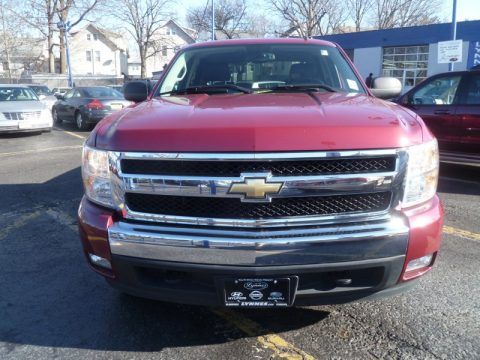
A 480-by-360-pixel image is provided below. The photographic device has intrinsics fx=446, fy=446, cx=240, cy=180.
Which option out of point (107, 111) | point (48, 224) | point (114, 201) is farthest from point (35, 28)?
point (114, 201)

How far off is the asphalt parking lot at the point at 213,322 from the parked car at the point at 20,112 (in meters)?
9.44

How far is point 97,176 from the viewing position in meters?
2.47

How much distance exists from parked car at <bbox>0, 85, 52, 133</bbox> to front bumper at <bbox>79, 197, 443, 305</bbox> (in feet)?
37.5

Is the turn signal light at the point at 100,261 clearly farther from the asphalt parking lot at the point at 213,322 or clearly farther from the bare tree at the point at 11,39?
the bare tree at the point at 11,39

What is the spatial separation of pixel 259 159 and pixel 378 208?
697mm

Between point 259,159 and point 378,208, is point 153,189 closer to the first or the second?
point 259,159

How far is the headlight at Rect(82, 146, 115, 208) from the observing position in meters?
2.42

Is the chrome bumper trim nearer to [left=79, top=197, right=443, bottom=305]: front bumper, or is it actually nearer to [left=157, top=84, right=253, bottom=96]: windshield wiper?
[left=79, top=197, right=443, bottom=305]: front bumper

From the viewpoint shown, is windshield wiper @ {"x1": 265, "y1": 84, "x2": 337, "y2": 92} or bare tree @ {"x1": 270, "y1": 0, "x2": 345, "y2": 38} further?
bare tree @ {"x1": 270, "y1": 0, "x2": 345, "y2": 38}

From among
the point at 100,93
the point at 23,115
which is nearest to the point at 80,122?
the point at 100,93

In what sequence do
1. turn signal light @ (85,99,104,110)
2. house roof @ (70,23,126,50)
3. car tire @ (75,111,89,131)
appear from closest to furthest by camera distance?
turn signal light @ (85,99,104,110) → car tire @ (75,111,89,131) → house roof @ (70,23,126,50)

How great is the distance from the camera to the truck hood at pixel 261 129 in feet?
7.22

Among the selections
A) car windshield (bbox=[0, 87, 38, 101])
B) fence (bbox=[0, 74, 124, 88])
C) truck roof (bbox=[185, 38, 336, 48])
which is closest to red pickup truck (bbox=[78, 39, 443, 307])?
truck roof (bbox=[185, 38, 336, 48])

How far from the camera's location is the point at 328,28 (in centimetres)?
5141
